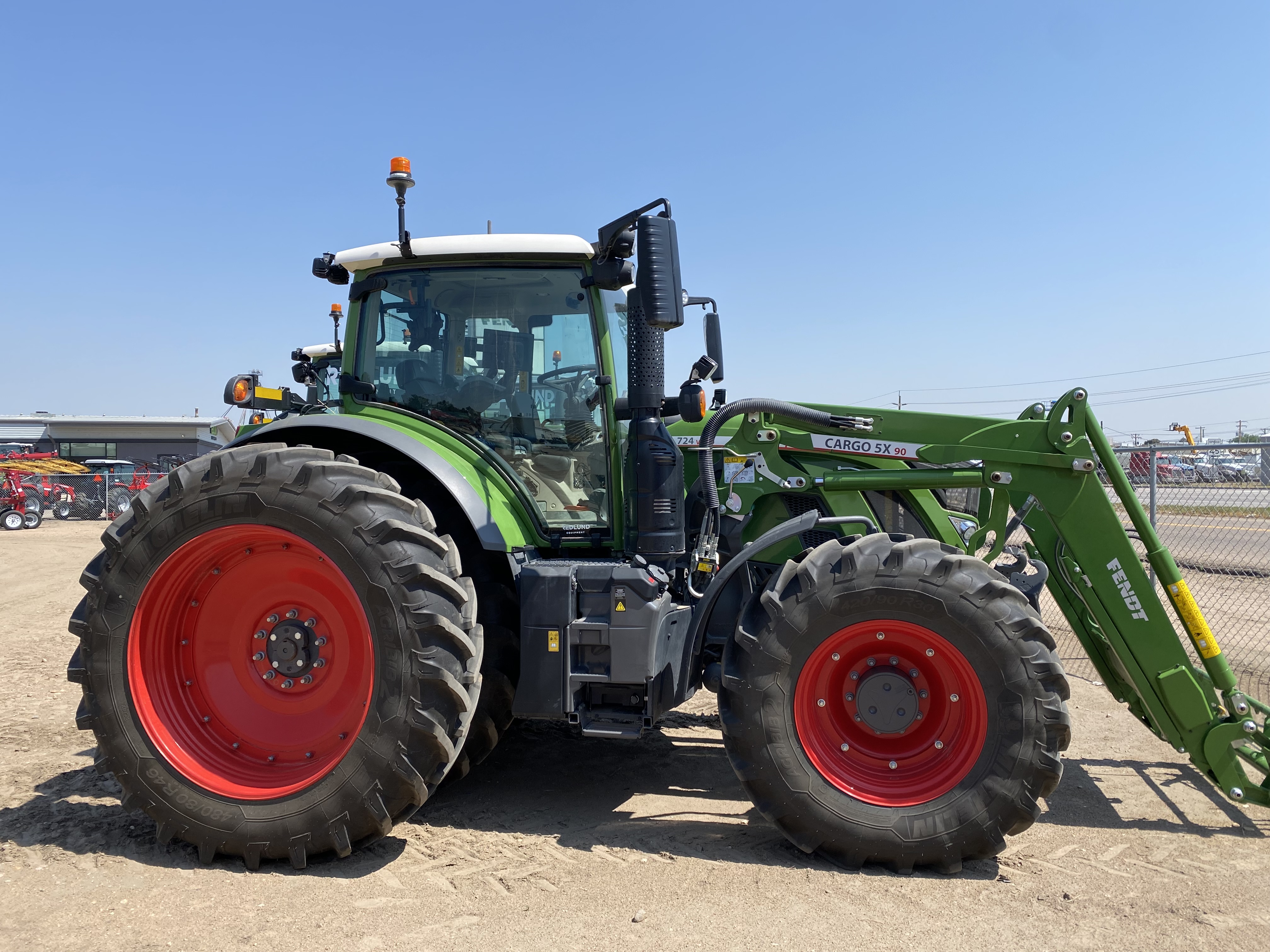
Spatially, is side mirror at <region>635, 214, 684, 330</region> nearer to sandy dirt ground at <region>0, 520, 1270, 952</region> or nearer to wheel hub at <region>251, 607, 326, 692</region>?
wheel hub at <region>251, 607, 326, 692</region>

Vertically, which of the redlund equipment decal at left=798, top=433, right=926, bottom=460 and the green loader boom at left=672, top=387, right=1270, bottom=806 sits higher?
the redlund equipment decal at left=798, top=433, right=926, bottom=460

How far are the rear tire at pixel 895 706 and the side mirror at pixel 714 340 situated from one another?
3.71 ft

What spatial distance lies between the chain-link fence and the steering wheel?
4.59m

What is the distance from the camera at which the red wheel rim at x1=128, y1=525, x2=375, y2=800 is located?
11.7ft

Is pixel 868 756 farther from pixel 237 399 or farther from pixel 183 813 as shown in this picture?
pixel 237 399

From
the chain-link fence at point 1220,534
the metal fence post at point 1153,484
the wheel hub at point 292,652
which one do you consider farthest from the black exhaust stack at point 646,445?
the metal fence post at point 1153,484

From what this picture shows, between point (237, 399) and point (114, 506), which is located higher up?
point (237, 399)

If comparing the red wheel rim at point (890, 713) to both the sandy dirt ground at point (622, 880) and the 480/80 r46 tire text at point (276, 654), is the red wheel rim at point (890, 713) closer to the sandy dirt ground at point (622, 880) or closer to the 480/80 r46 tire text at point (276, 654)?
the sandy dirt ground at point (622, 880)

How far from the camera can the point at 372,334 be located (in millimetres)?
4383

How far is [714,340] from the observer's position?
423 cm

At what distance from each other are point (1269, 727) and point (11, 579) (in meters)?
14.6

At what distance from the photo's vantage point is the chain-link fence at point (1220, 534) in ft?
21.1

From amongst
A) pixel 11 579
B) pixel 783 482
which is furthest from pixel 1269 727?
pixel 11 579

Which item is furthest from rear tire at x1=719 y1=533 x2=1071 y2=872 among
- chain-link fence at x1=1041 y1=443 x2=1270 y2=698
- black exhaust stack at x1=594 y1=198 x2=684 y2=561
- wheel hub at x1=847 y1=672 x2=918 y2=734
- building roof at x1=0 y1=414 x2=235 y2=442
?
building roof at x1=0 y1=414 x2=235 y2=442
